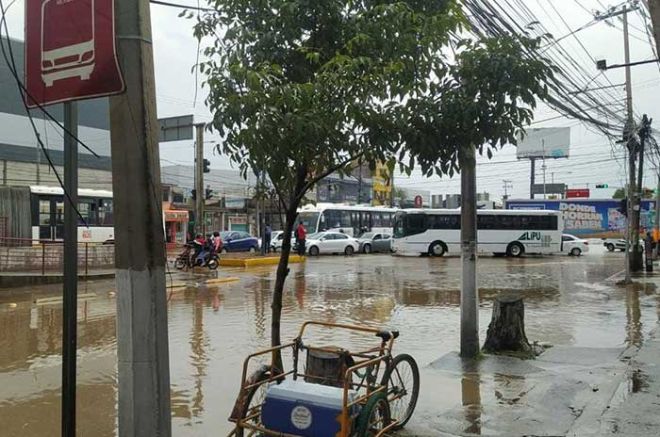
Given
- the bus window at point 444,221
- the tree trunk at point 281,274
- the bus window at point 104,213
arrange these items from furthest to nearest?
1. the bus window at point 444,221
2. the bus window at point 104,213
3. the tree trunk at point 281,274

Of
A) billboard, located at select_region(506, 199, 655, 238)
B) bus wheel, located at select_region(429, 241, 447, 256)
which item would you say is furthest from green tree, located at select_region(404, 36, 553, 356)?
billboard, located at select_region(506, 199, 655, 238)

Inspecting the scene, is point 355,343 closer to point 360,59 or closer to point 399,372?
point 399,372

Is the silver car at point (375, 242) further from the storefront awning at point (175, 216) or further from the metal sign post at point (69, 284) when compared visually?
the metal sign post at point (69, 284)

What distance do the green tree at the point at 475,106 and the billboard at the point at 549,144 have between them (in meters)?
70.6

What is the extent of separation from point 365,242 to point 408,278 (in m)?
17.4

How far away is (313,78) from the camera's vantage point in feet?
17.6

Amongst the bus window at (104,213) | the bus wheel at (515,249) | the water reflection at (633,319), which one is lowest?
the water reflection at (633,319)

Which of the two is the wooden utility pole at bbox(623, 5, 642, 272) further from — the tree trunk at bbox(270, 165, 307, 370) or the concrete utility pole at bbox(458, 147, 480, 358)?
the tree trunk at bbox(270, 165, 307, 370)

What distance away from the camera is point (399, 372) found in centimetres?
545

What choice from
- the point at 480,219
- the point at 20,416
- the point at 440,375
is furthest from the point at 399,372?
the point at 480,219

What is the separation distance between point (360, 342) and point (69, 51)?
7.51 metres

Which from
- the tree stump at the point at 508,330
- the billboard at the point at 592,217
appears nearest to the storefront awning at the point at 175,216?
the tree stump at the point at 508,330

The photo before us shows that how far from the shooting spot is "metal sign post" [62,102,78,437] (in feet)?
11.7

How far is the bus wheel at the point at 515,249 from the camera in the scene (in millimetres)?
37125
